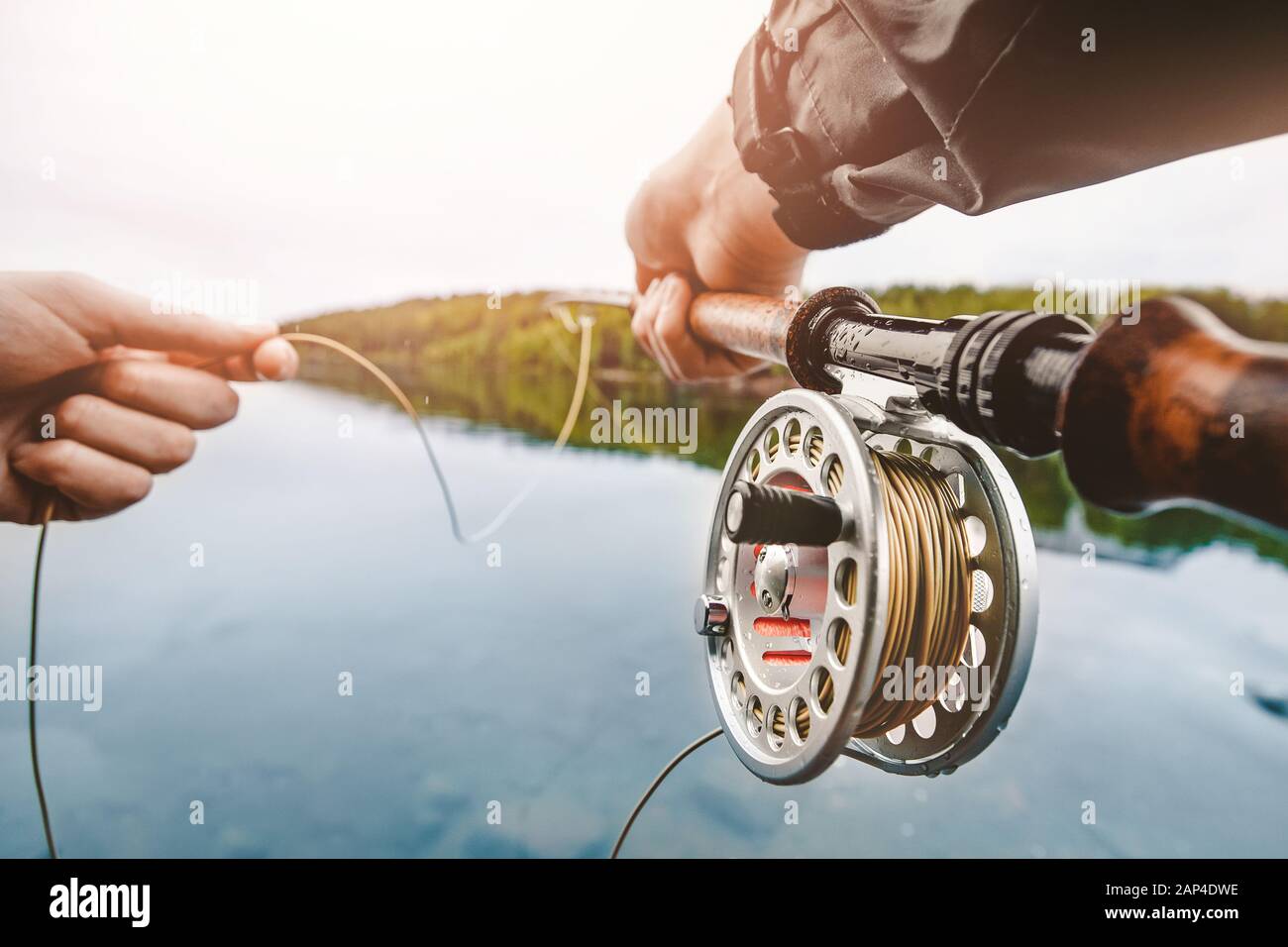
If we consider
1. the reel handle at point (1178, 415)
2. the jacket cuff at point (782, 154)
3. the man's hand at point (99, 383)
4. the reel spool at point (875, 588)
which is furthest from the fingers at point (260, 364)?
the reel handle at point (1178, 415)

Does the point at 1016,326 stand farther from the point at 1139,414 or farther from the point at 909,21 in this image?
the point at 909,21

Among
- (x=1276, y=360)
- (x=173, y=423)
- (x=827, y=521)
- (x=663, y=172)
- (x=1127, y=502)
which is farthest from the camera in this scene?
(x=173, y=423)

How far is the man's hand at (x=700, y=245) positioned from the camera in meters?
1.55

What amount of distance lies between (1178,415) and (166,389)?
6.34 feet

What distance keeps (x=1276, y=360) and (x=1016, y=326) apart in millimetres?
221

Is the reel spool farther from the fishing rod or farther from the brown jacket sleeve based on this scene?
the brown jacket sleeve

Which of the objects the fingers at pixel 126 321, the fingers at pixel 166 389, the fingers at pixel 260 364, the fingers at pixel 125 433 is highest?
the fingers at pixel 126 321

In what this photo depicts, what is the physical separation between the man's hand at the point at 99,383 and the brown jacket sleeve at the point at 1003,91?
1324mm

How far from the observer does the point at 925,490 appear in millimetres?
921

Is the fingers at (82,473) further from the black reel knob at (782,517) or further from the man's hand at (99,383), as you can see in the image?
the black reel knob at (782,517)

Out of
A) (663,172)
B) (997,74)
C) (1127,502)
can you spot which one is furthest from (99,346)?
(1127,502)

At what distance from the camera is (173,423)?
1.89 m

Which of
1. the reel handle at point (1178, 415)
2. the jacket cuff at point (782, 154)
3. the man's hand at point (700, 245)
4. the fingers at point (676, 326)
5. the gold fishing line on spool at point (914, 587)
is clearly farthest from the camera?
the fingers at point (676, 326)

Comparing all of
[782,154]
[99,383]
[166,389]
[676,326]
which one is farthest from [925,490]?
[99,383]
